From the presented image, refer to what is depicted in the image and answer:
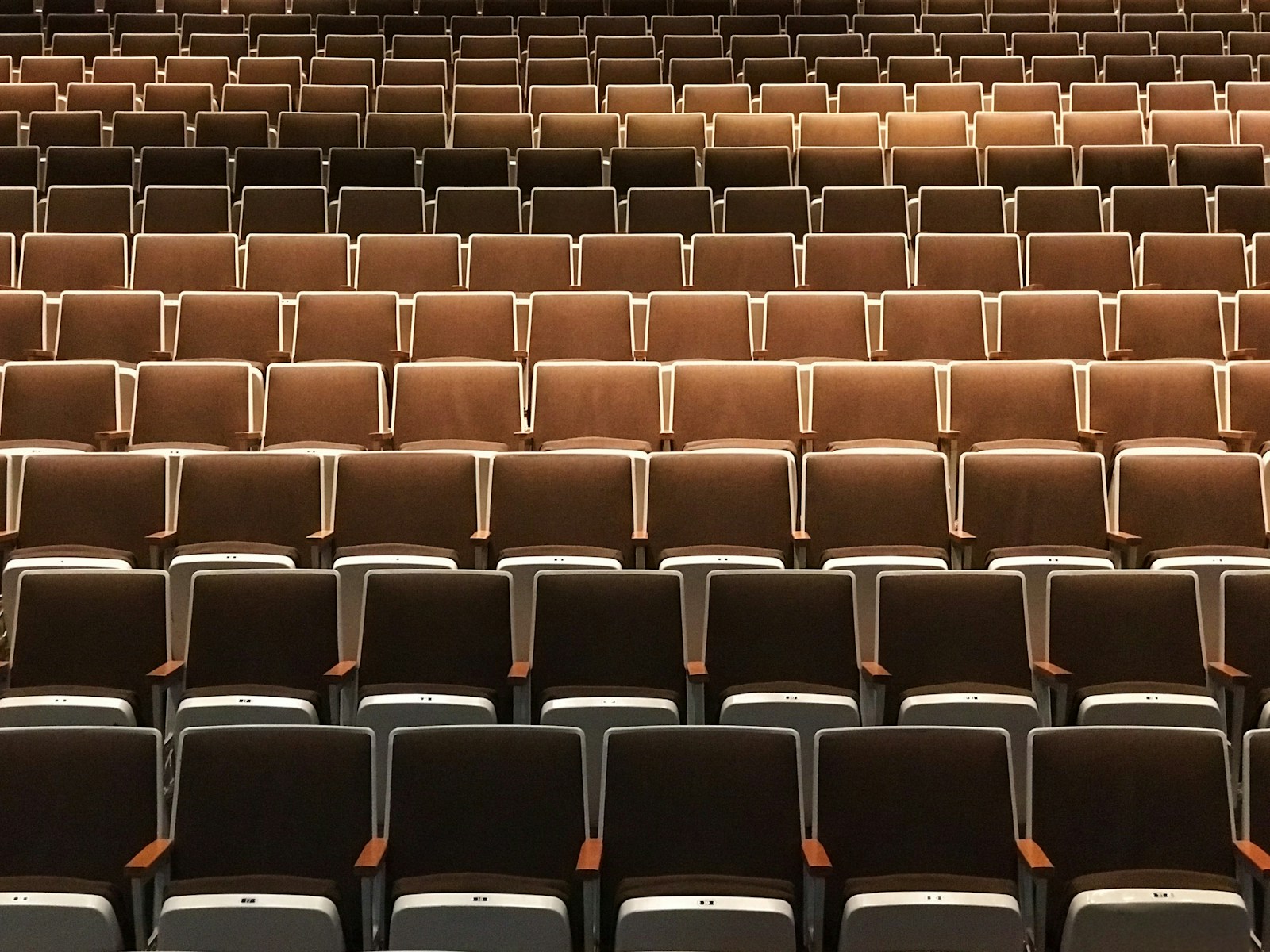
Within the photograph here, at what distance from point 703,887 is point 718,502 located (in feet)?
1.20

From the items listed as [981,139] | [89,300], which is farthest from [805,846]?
[981,139]

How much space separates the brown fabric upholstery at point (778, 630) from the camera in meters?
0.82

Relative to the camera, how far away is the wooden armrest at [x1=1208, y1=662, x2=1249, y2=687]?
31.0 inches

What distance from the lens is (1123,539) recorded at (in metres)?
0.95

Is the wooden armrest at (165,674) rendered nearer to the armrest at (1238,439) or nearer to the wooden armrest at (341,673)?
the wooden armrest at (341,673)

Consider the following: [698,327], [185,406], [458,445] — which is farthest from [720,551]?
[185,406]

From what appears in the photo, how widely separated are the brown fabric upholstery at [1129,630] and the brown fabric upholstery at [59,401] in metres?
0.77

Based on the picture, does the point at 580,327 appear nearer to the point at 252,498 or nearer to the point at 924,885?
the point at 252,498

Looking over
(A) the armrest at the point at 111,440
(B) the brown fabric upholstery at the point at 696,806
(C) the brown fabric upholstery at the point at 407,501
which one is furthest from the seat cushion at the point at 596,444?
(B) the brown fabric upholstery at the point at 696,806

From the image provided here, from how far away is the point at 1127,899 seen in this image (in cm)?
60

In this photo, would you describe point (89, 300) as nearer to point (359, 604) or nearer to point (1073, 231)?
point (359, 604)

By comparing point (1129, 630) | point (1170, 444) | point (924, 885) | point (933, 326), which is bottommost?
point (924, 885)

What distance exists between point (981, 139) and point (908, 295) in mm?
543

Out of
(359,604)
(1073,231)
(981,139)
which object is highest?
(981,139)
